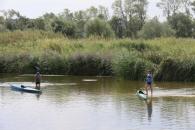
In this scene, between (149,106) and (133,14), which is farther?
(133,14)

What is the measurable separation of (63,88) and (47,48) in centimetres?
2076

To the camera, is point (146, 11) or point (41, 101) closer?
point (41, 101)

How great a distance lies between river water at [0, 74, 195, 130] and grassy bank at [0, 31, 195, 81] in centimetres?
225

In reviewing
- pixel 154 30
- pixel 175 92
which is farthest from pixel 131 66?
pixel 154 30

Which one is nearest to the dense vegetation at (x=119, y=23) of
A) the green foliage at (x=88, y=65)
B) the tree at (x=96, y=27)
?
the tree at (x=96, y=27)

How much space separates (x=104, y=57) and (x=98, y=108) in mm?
22776

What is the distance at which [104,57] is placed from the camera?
50750 mm

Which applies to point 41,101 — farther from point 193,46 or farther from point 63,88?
point 193,46

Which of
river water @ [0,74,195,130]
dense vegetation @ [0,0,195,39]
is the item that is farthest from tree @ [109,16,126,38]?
river water @ [0,74,195,130]

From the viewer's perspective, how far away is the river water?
76.9 feet

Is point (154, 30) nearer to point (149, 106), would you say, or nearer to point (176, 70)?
point (176, 70)

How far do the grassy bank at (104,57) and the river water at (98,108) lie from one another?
2.25 m

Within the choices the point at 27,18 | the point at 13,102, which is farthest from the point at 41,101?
the point at 27,18

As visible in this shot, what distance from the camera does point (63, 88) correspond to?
39.2 metres
